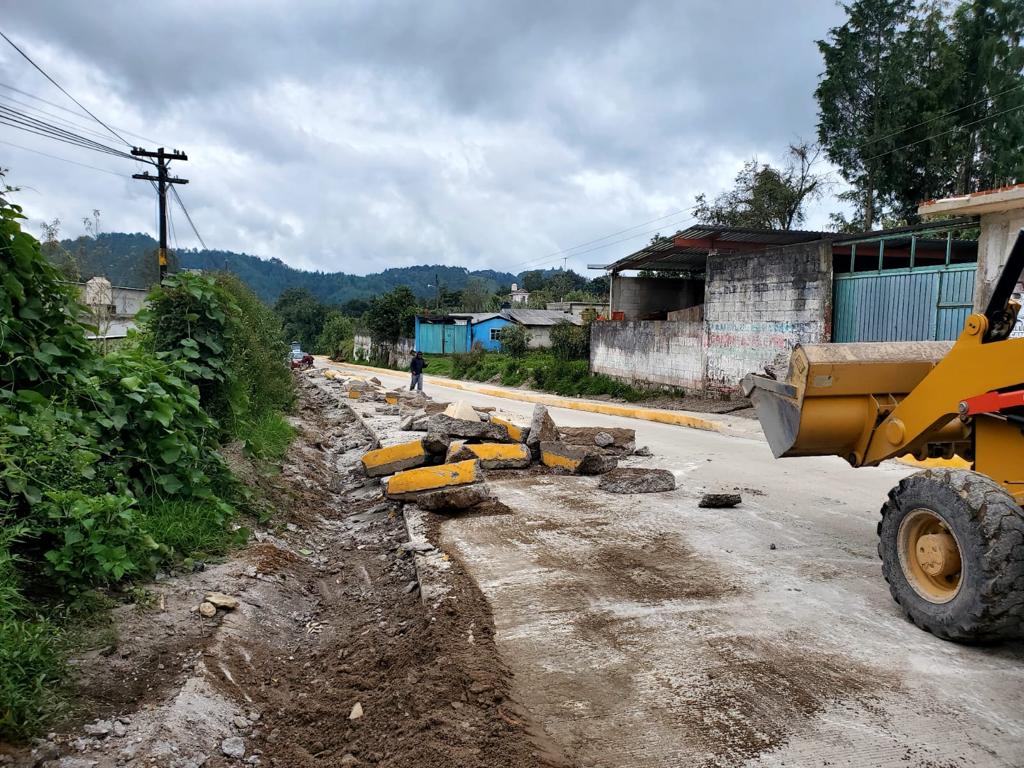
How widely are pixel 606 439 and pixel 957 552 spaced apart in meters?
6.85

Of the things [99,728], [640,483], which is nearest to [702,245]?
[640,483]

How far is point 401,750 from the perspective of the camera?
9.96 ft

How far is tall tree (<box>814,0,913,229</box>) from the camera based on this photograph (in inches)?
1096

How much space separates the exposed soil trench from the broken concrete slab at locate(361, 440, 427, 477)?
2.87 meters

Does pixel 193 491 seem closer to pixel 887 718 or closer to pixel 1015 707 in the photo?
pixel 887 718

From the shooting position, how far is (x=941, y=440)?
16.7 ft

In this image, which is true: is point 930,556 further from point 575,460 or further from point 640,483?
point 575,460

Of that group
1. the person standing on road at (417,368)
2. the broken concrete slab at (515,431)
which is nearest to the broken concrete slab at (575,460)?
the broken concrete slab at (515,431)

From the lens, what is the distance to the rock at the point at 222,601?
14.8ft

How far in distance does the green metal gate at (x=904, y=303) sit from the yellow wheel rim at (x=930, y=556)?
30.8 feet

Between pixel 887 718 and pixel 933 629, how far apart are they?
119 centimetres

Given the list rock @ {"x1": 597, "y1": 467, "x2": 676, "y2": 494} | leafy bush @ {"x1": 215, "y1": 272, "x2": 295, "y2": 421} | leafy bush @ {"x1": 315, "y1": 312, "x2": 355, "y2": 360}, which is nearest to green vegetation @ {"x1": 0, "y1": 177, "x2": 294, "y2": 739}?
leafy bush @ {"x1": 215, "y1": 272, "x2": 295, "y2": 421}

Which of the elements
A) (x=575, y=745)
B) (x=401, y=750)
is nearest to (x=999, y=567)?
(x=575, y=745)

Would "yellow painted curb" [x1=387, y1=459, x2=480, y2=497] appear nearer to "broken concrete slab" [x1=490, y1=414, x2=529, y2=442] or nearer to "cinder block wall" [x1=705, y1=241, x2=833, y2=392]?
"broken concrete slab" [x1=490, y1=414, x2=529, y2=442]
